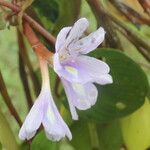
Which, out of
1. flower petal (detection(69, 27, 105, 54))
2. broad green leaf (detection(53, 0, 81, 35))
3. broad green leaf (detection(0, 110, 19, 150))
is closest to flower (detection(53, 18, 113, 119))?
flower petal (detection(69, 27, 105, 54))

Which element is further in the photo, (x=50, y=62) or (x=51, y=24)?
(x=51, y=24)

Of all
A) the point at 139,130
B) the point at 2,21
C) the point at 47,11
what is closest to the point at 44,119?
the point at 2,21

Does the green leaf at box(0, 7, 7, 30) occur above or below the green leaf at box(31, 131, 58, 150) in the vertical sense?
above

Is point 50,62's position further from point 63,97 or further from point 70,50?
point 63,97

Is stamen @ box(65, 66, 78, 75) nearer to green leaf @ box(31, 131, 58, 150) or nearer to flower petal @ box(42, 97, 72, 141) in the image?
flower petal @ box(42, 97, 72, 141)

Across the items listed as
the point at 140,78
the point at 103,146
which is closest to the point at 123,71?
the point at 140,78
